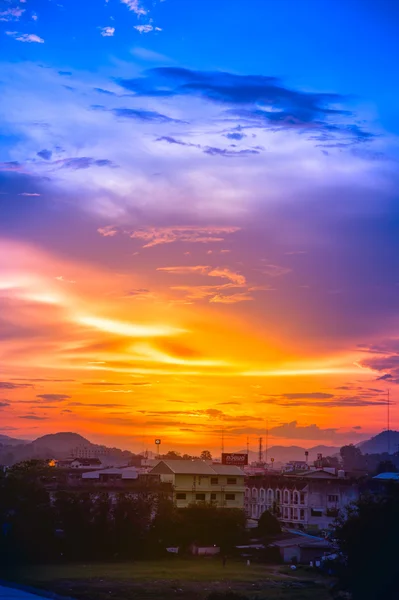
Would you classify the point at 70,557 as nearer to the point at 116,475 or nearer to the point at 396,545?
the point at 116,475

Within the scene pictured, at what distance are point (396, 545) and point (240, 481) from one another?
48.7m

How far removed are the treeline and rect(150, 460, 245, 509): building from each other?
469 inches

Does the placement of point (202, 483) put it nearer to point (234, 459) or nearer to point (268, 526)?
point (268, 526)

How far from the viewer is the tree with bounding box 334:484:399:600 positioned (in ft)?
111

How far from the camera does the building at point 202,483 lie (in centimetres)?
7888

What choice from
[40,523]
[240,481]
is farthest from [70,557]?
[240,481]

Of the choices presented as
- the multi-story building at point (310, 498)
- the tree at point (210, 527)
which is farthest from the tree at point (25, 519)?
the multi-story building at point (310, 498)

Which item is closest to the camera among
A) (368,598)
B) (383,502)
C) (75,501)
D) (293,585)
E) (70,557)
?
(368,598)

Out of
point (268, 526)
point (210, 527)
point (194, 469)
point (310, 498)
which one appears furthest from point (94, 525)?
point (310, 498)

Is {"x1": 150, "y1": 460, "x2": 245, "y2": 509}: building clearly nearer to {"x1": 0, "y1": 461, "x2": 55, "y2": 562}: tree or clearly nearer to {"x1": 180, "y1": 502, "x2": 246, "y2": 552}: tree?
{"x1": 180, "y1": 502, "x2": 246, "y2": 552}: tree

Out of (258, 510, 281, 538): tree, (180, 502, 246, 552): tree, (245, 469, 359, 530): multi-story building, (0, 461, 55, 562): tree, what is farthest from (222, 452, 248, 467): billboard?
(0, 461, 55, 562): tree

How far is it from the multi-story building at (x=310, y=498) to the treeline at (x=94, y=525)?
15.3 meters

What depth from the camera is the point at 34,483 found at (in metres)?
63.9

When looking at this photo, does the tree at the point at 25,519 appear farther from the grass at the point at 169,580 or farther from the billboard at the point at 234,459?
the billboard at the point at 234,459
